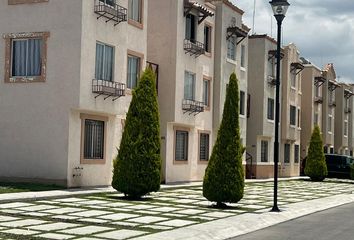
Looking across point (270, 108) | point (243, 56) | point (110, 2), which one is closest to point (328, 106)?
point (270, 108)

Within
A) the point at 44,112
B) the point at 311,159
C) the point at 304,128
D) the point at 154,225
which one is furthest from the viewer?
the point at 304,128

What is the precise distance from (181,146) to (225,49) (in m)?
7.29

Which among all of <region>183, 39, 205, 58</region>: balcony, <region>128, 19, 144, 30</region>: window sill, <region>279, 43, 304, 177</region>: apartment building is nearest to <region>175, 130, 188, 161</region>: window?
<region>183, 39, 205, 58</region>: balcony

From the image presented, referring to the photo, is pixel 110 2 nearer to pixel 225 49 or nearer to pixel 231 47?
pixel 225 49

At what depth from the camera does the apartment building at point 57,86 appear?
23.6 meters

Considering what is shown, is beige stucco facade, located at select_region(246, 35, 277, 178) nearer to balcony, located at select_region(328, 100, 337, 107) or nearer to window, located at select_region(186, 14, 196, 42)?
window, located at select_region(186, 14, 196, 42)

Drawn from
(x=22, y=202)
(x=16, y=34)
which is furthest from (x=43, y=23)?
(x=22, y=202)

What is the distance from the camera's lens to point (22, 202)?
1850cm

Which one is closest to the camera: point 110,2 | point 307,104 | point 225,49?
point 110,2

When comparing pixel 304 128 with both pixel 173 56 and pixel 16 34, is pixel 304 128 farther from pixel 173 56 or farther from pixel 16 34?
pixel 16 34

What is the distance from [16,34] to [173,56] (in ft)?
29.5

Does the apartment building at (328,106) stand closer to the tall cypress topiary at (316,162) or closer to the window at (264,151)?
the tall cypress topiary at (316,162)

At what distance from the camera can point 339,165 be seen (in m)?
49.3

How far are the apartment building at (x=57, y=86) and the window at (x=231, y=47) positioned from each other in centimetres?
1307
